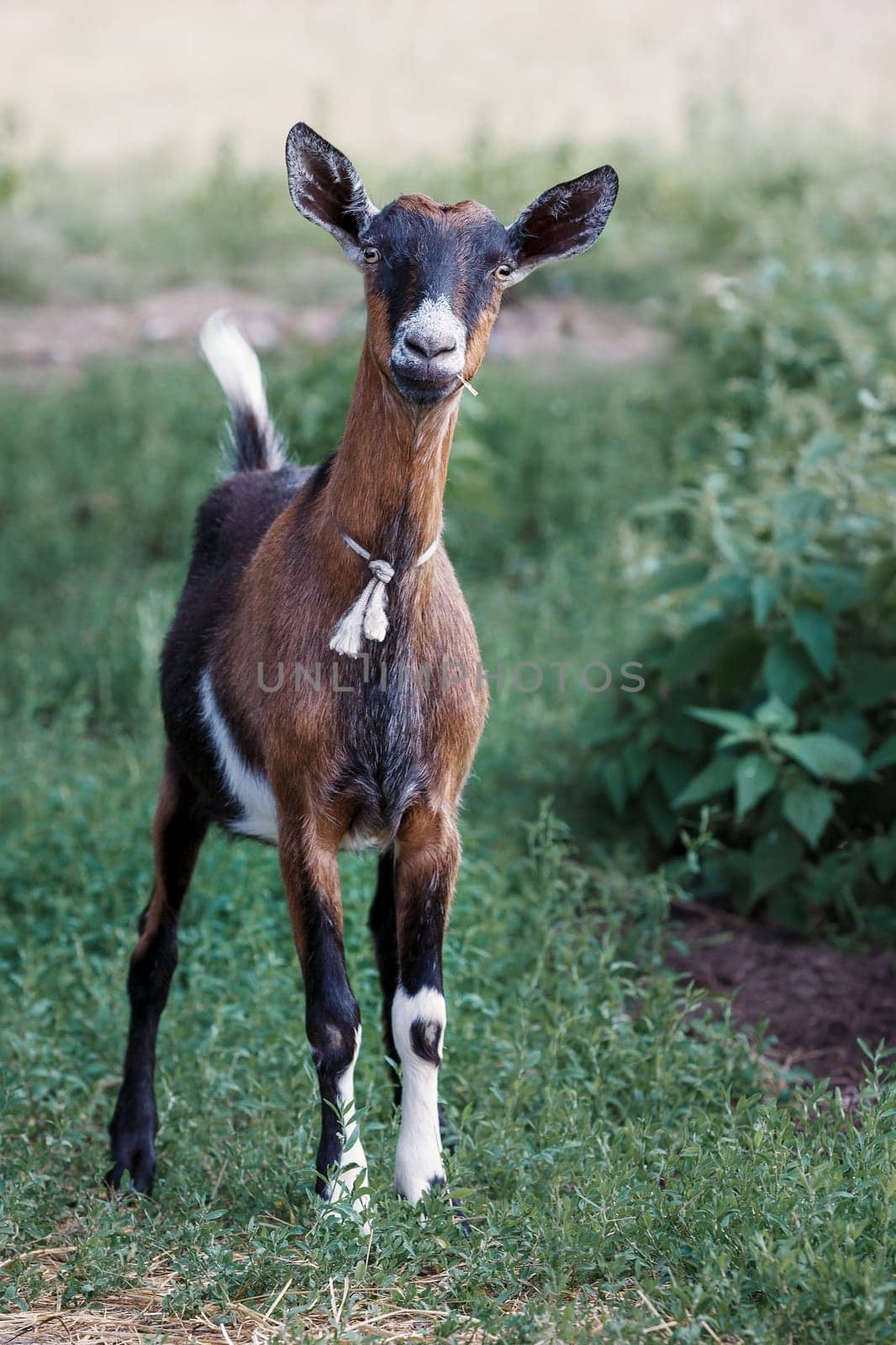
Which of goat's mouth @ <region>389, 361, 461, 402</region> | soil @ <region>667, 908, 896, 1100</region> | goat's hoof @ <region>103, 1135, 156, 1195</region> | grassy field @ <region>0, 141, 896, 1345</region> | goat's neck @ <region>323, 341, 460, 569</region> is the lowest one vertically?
goat's hoof @ <region>103, 1135, 156, 1195</region>

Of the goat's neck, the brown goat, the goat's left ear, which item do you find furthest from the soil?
the goat's left ear

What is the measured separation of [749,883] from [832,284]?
15.3 ft

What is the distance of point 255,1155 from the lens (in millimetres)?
3619

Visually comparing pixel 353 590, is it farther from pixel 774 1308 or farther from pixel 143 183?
pixel 143 183

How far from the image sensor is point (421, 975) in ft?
11.3

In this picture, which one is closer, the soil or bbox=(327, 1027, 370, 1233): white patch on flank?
bbox=(327, 1027, 370, 1233): white patch on flank

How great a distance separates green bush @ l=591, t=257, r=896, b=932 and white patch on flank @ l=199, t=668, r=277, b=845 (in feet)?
5.29

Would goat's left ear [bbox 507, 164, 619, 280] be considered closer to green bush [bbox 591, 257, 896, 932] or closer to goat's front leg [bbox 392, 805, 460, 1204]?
goat's front leg [bbox 392, 805, 460, 1204]

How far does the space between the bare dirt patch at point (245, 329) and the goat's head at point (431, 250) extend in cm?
670

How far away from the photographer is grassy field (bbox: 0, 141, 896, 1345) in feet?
9.79

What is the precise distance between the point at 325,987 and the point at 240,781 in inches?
25.9

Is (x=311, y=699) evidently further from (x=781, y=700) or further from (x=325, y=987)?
(x=781, y=700)

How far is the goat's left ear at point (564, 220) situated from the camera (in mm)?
3383

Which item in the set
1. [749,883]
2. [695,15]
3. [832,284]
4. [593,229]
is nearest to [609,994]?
[749,883]
